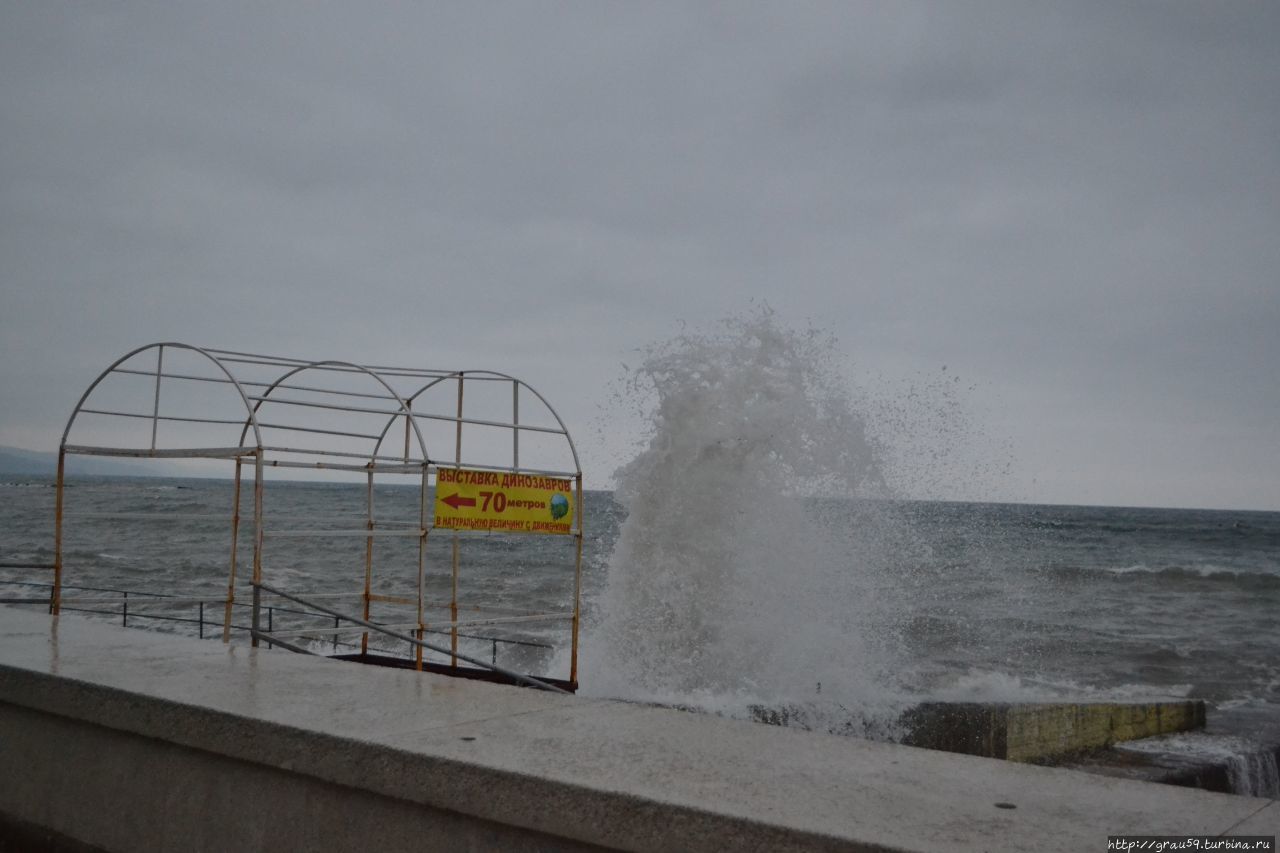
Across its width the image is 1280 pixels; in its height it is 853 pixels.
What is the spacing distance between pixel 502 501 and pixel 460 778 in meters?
5.82

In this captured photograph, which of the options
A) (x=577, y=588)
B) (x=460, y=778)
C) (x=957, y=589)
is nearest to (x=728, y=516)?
(x=577, y=588)

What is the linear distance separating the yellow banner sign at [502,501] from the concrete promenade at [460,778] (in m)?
3.92

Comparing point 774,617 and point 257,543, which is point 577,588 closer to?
point 257,543

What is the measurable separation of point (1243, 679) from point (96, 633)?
18.8 metres

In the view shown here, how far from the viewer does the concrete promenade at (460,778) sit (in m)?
2.28

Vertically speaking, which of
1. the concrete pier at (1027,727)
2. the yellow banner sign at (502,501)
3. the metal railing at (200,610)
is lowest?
the concrete pier at (1027,727)

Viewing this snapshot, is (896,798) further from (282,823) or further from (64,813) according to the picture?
(64,813)

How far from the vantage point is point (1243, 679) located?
720 inches

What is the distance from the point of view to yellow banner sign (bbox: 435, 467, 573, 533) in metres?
7.98

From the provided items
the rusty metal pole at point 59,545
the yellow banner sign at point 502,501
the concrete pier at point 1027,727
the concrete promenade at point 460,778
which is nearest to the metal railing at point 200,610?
the rusty metal pole at point 59,545

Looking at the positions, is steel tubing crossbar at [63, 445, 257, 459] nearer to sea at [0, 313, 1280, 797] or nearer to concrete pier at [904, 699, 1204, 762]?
sea at [0, 313, 1280, 797]

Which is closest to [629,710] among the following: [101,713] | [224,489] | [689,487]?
[101,713]

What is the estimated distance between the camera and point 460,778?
2.59 m

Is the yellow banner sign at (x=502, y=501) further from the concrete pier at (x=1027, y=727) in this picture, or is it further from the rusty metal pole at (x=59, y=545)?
the concrete pier at (x=1027, y=727)
